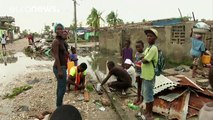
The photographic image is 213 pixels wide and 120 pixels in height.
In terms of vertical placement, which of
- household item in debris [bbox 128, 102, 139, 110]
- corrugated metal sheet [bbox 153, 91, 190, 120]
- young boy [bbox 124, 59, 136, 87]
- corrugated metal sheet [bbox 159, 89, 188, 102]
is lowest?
household item in debris [bbox 128, 102, 139, 110]

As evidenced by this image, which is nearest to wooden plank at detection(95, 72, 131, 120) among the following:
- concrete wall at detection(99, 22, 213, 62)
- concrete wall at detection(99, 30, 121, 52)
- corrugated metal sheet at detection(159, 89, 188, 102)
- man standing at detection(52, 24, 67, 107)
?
corrugated metal sheet at detection(159, 89, 188, 102)

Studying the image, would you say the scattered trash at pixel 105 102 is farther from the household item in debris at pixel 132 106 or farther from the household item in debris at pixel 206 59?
the household item in debris at pixel 206 59

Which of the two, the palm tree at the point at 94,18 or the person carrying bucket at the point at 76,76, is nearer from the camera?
the person carrying bucket at the point at 76,76

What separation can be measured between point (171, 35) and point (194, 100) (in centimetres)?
946

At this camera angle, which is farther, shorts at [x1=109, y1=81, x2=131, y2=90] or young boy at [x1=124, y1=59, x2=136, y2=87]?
young boy at [x1=124, y1=59, x2=136, y2=87]

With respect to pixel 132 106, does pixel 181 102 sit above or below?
above

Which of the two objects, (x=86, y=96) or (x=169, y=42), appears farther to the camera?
(x=169, y=42)

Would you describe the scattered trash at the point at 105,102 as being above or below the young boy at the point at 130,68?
below

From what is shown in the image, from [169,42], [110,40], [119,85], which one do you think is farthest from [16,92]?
[110,40]

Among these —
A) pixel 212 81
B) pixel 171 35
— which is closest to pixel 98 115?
pixel 212 81

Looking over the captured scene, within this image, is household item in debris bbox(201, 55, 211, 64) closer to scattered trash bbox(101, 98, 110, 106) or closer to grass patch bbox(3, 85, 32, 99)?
scattered trash bbox(101, 98, 110, 106)

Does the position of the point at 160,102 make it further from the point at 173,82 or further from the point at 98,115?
the point at 98,115

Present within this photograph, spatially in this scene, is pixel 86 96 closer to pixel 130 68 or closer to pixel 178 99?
pixel 130 68

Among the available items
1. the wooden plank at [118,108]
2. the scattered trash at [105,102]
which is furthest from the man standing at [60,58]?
the scattered trash at [105,102]
